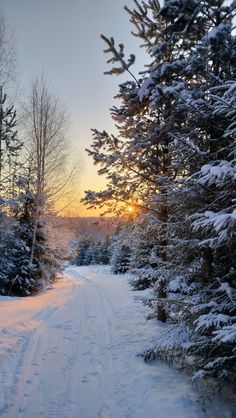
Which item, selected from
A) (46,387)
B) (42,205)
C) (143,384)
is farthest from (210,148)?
(42,205)

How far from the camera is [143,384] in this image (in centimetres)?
507

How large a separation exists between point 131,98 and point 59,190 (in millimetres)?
12359

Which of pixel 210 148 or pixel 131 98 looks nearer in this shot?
pixel 210 148

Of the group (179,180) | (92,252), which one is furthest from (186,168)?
(92,252)

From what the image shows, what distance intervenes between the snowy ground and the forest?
1.39 feet

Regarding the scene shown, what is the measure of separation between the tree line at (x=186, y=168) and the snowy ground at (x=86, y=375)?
52cm

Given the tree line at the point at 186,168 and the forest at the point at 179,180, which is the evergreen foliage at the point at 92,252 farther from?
the tree line at the point at 186,168

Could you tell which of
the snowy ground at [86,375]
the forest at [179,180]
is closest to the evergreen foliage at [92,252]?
the forest at [179,180]

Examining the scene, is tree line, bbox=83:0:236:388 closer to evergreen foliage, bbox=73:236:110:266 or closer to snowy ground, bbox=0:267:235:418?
snowy ground, bbox=0:267:235:418

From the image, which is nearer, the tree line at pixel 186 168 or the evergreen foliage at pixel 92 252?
the tree line at pixel 186 168

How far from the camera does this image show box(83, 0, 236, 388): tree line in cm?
429

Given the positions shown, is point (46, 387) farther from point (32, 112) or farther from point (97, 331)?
point (32, 112)

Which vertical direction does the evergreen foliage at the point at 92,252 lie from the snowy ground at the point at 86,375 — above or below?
above

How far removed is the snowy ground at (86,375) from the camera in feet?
14.0
